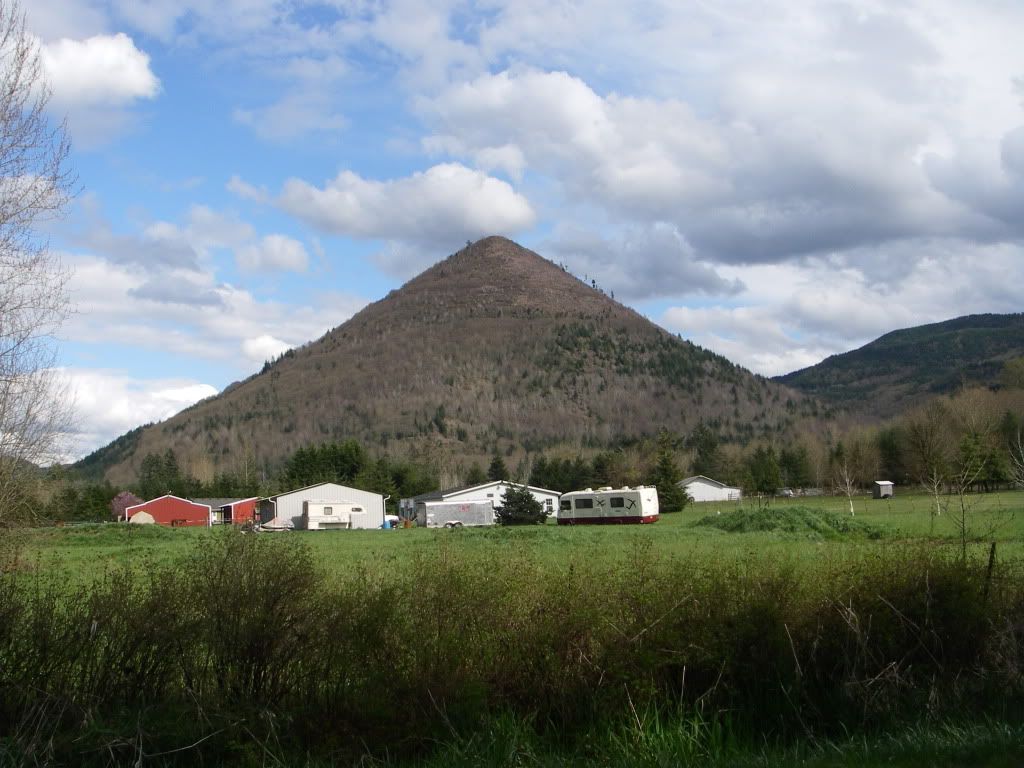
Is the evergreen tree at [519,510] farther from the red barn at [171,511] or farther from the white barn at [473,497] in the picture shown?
the red barn at [171,511]

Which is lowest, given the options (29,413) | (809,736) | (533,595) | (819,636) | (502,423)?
(809,736)

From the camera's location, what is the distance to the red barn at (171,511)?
3039 inches

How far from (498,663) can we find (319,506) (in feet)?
202

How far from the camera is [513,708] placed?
9180 millimetres

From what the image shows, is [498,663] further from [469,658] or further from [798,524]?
[798,524]

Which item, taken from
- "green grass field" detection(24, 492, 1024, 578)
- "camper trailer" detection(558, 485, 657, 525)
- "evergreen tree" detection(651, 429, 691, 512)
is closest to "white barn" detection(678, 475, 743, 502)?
"evergreen tree" detection(651, 429, 691, 512)

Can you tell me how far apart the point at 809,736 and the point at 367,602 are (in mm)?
4697

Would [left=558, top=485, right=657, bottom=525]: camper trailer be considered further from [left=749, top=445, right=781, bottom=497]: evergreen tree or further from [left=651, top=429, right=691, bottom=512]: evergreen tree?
[left=749, top=445, right=781, bottom=497]: evergreen tree

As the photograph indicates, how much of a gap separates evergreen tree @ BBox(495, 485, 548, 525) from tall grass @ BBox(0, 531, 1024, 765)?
52979mm

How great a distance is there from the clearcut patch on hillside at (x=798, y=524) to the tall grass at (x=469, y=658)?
22.7 metres

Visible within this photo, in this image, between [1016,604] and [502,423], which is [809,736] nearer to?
[1016,604]

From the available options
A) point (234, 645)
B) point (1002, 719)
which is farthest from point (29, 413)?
point (1002, 719)

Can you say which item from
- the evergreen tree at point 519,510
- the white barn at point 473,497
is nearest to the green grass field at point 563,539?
the evergreen tree at point 519,510

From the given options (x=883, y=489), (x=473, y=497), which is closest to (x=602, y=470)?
(x=473, y=497)
